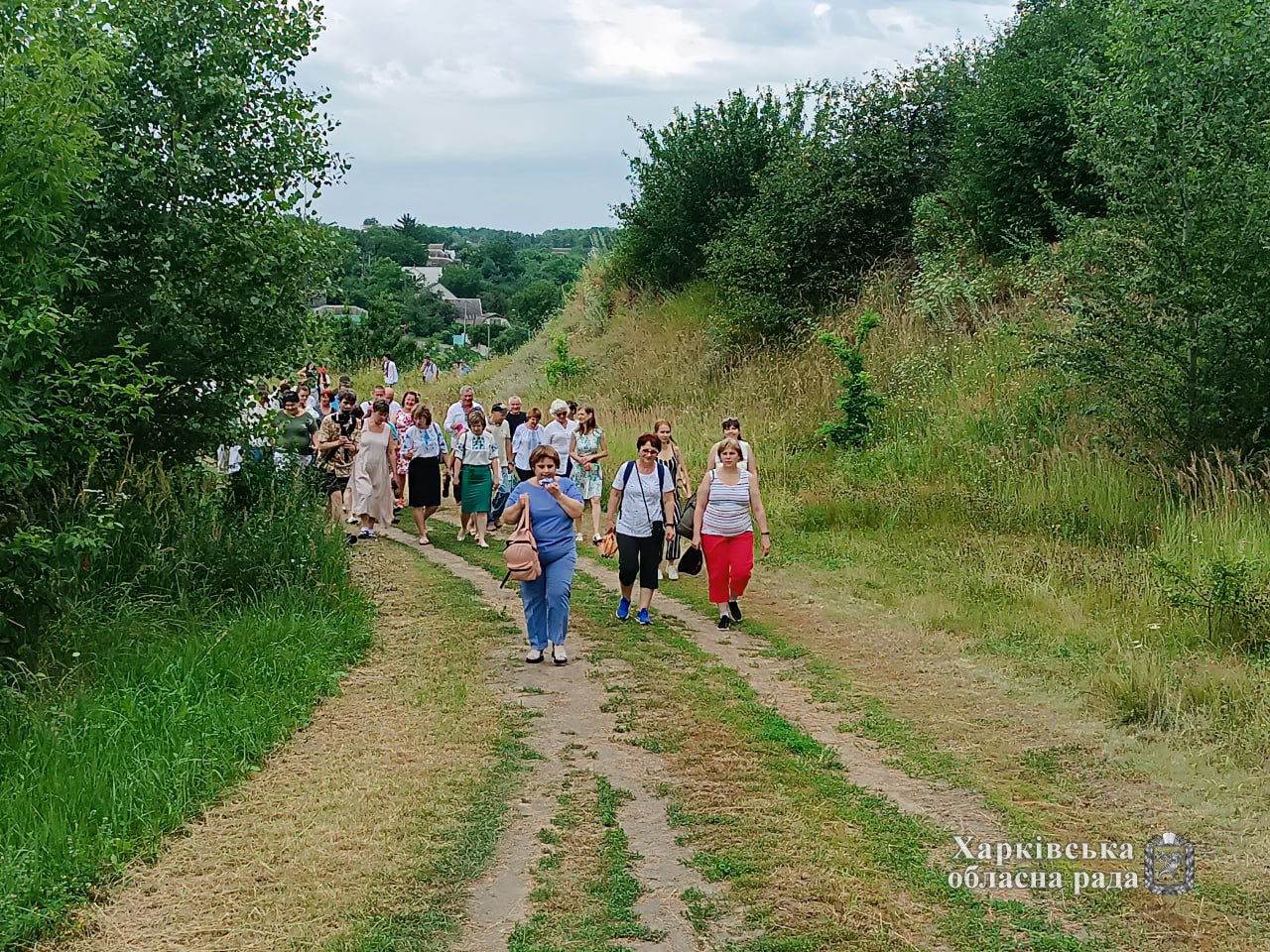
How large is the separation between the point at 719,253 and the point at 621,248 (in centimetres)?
698

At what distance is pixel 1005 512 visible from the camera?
44.4 feet

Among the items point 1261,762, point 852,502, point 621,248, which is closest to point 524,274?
point 621,248

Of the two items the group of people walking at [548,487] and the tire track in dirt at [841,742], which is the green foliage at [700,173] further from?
the tire track in dirt at [841,742]

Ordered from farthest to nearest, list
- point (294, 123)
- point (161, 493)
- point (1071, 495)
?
point (1071, 495) → point (294, 123) → point (161, 493)

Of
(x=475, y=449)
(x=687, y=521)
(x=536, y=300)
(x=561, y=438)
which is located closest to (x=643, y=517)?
(x=687, y=521)

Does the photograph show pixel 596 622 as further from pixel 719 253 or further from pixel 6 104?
pixel 719 253

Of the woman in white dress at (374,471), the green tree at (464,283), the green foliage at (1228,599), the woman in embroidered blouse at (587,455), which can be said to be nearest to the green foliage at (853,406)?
the woman in embroidered blouse at (587,455)

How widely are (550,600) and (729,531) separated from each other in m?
2.19

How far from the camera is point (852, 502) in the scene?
15398 millimetres

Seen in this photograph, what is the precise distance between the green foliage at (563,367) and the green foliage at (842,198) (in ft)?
21.7

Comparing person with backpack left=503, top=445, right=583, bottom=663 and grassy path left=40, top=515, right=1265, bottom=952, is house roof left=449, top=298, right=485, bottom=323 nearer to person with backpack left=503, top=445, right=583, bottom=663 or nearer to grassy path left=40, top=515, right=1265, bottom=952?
person with backpack left=503, top=445, right=583, bottom=663

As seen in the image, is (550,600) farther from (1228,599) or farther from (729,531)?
(1228,599)

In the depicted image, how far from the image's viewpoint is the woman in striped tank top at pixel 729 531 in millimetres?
11203

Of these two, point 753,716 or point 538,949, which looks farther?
point 753,716
